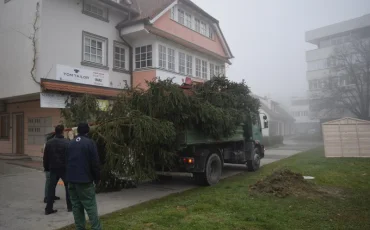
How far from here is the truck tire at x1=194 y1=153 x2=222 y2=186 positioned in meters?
9.10

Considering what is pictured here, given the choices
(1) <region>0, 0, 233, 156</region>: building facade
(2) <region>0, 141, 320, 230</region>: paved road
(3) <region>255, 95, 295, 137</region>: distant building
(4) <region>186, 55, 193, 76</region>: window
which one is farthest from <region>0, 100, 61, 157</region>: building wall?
(3) <region>255, 95, 295, 137</region>: distant building

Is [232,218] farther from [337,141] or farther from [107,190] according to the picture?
[337,141]

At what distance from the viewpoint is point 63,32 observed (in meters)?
13.8

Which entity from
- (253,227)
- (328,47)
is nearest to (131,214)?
(253,227)

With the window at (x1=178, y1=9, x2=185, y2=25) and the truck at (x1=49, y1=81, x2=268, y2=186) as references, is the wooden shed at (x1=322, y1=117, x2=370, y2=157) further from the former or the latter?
the window at (x1=178, y1=9, x2=185, y2=25)

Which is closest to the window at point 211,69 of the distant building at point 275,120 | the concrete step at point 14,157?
the concrete step at point 14,157

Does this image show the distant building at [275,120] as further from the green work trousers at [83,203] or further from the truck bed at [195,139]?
the green work trousers at [83,203]

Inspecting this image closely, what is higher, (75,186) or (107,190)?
(75,186)

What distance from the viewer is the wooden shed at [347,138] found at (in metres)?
16.6

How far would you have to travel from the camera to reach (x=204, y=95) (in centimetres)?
999

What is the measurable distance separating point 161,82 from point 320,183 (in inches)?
217

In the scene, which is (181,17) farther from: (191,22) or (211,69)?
(211,69)

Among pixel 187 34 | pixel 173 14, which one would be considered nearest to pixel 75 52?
pixel 173 14

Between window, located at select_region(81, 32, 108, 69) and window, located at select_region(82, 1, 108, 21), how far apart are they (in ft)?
3.35
